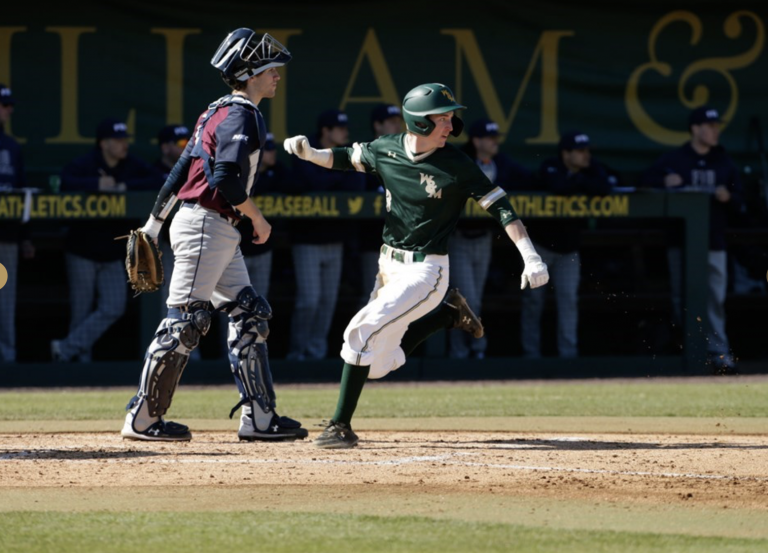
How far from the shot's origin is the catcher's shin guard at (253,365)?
6727 millimetres

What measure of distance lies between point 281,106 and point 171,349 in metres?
6.48

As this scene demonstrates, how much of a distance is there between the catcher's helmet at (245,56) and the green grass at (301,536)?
2.46 meters

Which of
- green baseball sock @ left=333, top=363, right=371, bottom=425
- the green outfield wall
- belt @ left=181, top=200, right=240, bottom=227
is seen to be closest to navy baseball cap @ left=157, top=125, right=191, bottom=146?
the green outfield wall

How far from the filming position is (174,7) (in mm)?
12531

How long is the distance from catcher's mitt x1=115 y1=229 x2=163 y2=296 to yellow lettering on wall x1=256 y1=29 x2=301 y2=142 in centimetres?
605

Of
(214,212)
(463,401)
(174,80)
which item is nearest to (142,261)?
(214,212)

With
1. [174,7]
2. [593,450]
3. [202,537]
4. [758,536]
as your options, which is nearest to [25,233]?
[174,7]

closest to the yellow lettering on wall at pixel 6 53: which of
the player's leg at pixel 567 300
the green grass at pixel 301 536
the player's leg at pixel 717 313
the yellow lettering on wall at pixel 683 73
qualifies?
the player's leg at pixel 567 300

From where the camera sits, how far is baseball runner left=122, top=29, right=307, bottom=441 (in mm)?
6488

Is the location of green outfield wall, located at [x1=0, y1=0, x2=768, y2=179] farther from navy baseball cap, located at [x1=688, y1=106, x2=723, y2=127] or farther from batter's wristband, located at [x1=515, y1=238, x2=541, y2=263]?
batter's wristband, located at [x1=515, y1=238, x2=541, y2=263]

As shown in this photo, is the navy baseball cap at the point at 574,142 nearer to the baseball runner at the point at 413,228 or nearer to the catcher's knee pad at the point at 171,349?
the baseball runner at the point at 413,228

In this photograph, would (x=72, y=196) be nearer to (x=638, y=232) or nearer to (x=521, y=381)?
(x=521, y=381)

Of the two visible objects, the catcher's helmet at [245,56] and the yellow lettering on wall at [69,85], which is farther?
the yellow lettering on wall at [69,85]

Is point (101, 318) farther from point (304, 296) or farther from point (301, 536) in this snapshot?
point (301, 536)
